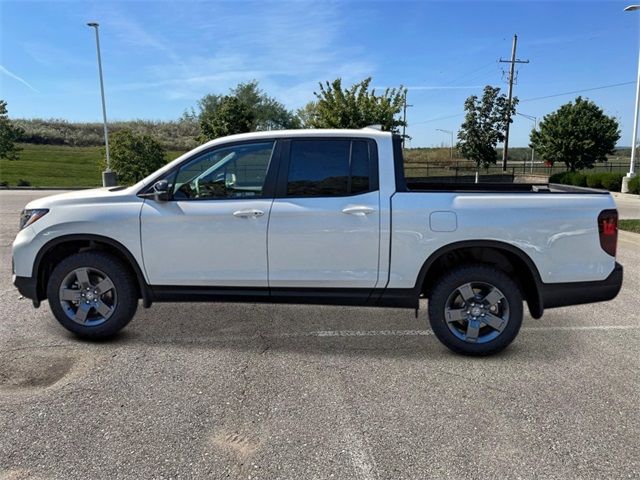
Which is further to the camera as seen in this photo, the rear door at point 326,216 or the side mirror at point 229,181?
the side mirror at point 229,181

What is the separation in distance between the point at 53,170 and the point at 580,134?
3762cm

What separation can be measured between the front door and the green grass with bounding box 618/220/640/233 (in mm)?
9871

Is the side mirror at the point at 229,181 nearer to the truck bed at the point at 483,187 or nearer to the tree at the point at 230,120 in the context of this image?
the truck bed at the point at 483,187

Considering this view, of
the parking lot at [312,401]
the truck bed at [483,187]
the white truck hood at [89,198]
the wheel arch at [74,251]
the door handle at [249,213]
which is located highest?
the truck bed at [483,187]

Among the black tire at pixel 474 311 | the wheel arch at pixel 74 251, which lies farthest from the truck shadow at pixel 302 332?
the wheel arch at pixel 74 251

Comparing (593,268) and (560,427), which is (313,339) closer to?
(560,427)

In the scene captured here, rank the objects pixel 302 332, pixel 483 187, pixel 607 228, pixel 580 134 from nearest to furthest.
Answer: pixel 607 228 < pixel 302 332 < pixel 483 187 < pixel 580 134

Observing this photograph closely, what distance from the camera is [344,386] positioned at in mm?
3344

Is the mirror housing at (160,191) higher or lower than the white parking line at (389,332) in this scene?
higher

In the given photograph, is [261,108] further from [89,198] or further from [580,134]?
[89,198]

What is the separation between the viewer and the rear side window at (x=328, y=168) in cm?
384

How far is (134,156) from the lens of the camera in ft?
72.6

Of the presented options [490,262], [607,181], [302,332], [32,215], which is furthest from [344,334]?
[607,181]

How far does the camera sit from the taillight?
3.62 metres
